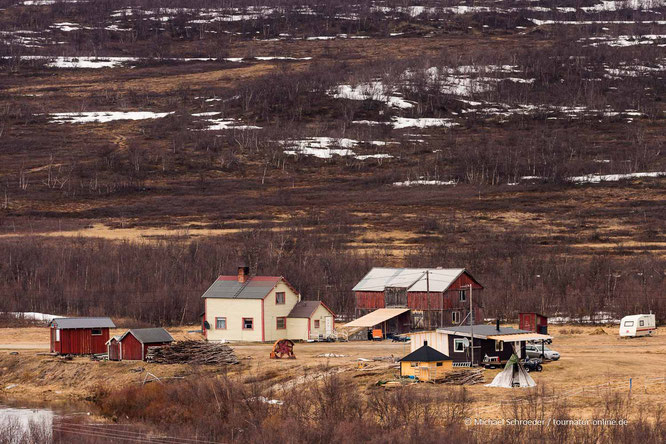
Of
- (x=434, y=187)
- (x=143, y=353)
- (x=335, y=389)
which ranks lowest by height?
(x=434, y=187)

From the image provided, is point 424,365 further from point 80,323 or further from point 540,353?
point 80,323

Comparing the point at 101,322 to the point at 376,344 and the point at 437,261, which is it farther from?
the point at 437,261

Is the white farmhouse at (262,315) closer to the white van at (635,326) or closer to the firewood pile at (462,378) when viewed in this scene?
the white van at (635,326)

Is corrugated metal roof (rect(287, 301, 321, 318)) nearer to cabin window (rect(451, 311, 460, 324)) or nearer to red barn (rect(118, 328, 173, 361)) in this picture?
cabin window (rect(451, 311, 460, 324))

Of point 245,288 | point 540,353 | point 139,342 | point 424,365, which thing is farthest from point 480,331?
point 245,288

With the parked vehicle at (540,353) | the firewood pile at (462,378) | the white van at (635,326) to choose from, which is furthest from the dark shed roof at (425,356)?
the white van at (635,326)

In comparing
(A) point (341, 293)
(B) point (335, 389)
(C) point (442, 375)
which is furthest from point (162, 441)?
(A) point (341, 293)

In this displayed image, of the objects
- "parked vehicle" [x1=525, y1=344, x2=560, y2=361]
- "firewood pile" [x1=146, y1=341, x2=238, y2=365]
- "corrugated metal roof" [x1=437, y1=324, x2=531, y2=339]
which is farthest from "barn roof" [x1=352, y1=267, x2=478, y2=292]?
"firewood pile" [x1=146, y1=341, x2=238, y2=365]

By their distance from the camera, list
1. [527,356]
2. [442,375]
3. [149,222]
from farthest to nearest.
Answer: [149,222] → [527,356] → [442,375]
